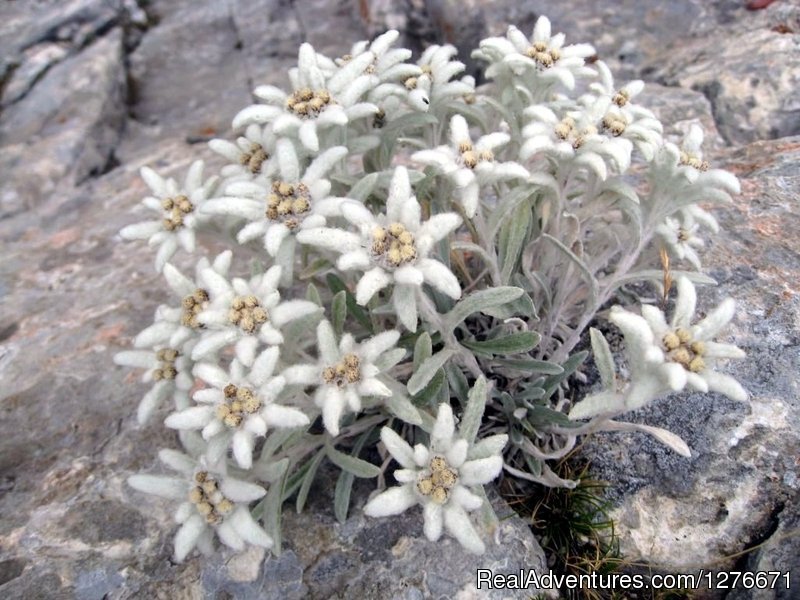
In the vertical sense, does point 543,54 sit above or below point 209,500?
above

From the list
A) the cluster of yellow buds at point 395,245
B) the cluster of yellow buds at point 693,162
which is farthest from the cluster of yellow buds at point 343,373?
the cluster of yellow buds at point 693,162

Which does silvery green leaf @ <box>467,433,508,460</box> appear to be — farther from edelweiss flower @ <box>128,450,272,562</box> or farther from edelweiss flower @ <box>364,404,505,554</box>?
edelweiss flower @ <box>128,450,272,562</box>

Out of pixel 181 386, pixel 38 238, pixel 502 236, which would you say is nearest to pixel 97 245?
pixel 38 238

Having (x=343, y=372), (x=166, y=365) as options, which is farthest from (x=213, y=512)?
(x=343, y=372)

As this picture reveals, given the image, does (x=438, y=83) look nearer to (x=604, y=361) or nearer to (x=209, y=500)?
(x=604, y=361)

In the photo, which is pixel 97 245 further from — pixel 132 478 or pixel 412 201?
pixel 412 201

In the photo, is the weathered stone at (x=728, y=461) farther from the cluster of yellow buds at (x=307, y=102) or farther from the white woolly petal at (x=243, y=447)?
the cluster of yellow buds at (x=307, y=102)
